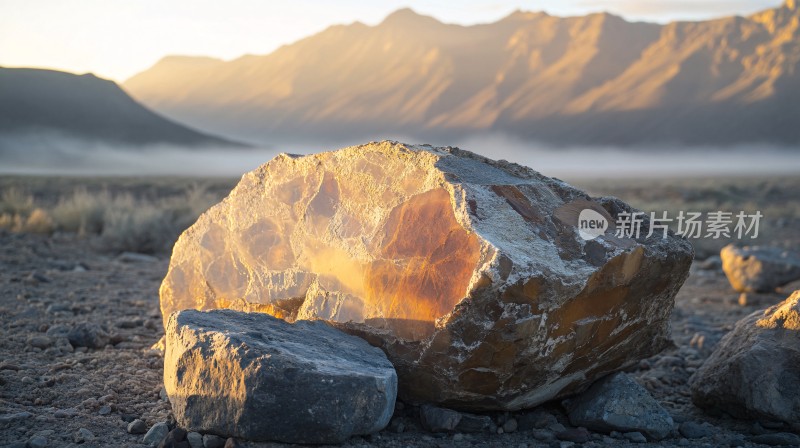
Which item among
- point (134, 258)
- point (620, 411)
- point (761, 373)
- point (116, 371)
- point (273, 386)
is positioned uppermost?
point (761, 373)

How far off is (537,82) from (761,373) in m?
138

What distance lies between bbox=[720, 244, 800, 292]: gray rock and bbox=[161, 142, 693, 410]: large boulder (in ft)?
14.0

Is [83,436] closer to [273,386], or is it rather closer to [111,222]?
[273,386]

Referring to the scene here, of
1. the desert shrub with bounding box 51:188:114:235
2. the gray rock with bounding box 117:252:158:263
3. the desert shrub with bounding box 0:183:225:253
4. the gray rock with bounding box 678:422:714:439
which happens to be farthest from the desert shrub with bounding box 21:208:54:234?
the gray rock with bounding box 678:422:714:439

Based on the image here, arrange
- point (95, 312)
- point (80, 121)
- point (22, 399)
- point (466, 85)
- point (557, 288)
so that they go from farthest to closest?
point (466, 85) → point (80, 121) → point (95, 312) → point (22, 399) → point (557, 288)

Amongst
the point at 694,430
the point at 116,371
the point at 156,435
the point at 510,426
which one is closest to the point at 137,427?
the point at 156,435

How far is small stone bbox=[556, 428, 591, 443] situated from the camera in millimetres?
3857

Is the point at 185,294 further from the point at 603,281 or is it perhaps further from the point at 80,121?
the point at 80,121

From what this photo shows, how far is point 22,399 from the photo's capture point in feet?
13.0

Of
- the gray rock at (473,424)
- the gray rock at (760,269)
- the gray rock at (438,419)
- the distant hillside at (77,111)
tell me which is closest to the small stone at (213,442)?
the gray rock at (438,419)

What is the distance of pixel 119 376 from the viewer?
14.6 feet

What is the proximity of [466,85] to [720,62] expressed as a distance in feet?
152

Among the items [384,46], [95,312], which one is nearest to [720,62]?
[384,46]

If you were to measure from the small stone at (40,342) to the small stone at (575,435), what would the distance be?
3.34 m
